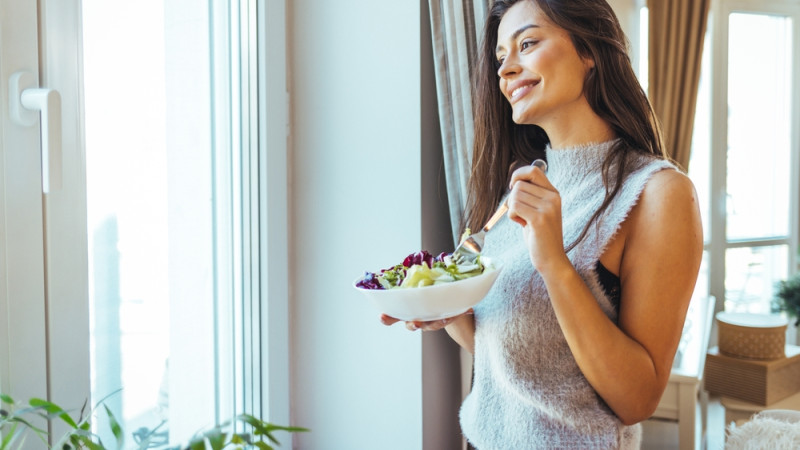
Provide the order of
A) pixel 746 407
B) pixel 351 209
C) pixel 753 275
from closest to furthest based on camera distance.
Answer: pixel 351 209
pixel 746 407
pixel 753 275

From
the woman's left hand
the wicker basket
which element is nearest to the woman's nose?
the woman's left hand

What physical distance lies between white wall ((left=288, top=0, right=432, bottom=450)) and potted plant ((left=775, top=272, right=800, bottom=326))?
9.35 feet

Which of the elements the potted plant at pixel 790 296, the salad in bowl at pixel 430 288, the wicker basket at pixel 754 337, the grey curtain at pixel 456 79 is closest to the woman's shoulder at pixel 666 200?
the salad in bowl at pixel 430 288

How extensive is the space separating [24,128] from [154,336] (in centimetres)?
53

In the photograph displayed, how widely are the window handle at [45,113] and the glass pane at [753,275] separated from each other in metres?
3.81

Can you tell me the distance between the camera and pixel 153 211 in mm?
1357

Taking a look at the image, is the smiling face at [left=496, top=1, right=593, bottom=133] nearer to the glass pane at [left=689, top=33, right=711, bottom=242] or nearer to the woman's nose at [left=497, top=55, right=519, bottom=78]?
the woman's nose at [left=497, top=55, right=519, bottom=78]

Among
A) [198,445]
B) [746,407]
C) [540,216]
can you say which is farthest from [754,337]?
[198,445]

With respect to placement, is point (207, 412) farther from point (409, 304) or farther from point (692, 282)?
point (692, 282)

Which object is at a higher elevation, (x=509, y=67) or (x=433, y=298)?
(x=509, y=67)

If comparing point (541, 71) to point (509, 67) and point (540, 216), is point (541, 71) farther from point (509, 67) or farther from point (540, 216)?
point (540, 216)

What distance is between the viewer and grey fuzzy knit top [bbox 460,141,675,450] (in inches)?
41.1

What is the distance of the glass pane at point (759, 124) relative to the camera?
383 centimetres

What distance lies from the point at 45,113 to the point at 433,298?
659 mm
